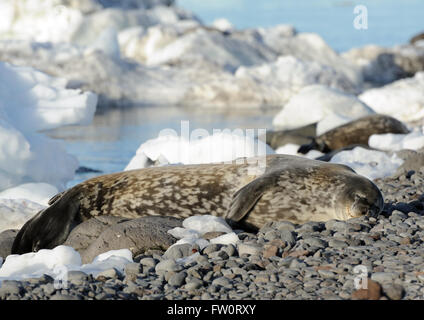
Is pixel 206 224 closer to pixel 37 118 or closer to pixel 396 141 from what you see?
pixel 37 118

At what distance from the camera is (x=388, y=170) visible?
22.1 ft

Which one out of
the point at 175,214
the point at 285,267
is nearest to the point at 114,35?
the point at 175,214

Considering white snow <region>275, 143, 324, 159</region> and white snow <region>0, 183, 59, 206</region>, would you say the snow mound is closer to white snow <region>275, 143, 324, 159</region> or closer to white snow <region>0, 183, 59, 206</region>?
white snow <region>0, 183, 59, 206</region>

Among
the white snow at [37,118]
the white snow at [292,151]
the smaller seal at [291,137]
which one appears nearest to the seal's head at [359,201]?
the white snow at [37,118]

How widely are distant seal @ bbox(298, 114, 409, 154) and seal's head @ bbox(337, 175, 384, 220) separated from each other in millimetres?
4756

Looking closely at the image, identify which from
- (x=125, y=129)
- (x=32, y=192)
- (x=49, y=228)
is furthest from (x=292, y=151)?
(x=49, y=228)

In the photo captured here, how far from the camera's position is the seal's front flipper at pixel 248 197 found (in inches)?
170

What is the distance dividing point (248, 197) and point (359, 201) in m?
0.63

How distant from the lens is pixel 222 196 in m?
4.60

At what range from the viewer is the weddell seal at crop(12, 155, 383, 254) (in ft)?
14.2

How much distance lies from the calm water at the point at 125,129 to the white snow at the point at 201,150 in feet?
4.11

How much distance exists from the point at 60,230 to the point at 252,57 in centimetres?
1949

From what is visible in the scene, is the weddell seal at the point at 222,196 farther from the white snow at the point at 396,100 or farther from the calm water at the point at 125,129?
the white snow at the point at 396,100
